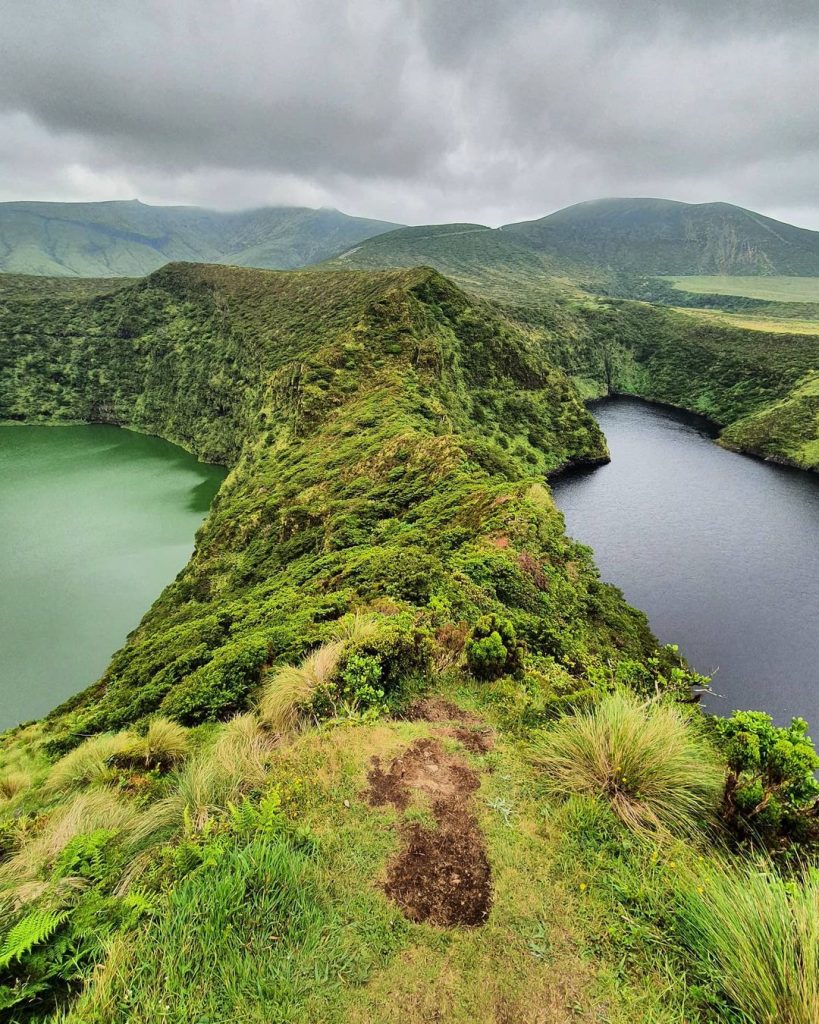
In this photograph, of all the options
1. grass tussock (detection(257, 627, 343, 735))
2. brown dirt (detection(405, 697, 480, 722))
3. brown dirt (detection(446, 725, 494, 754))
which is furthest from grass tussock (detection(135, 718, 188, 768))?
brown dirt (detection(446, 725, 494, 754))

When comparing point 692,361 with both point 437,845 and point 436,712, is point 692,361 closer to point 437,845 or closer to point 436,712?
point 436,712

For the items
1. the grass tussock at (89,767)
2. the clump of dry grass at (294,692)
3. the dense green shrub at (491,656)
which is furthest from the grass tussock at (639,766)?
the grass tussock at (89,767)

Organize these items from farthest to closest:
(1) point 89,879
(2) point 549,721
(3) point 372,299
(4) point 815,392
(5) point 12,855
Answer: (4) point 815,392 → (3) point 372,299 → (2) point 549,721 → (5) point 12,855 → (1) point 89,879

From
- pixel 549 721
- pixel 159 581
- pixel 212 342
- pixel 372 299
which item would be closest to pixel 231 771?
pixel 549 721

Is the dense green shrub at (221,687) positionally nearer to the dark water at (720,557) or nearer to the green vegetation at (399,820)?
the green vegetation at (399,820)

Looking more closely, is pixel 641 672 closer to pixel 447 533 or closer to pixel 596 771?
pixel 596 771

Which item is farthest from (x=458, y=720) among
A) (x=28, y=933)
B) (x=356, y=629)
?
(x=28, y=933)
